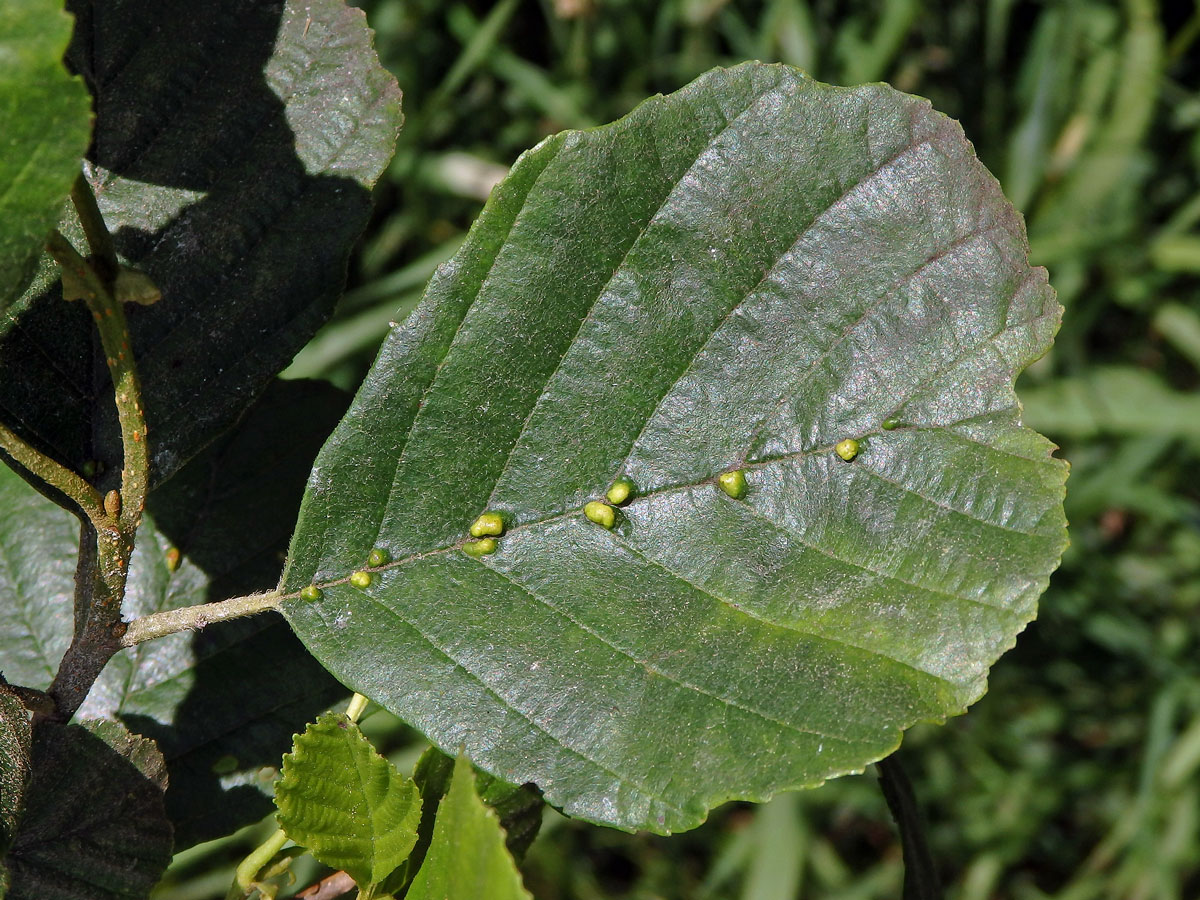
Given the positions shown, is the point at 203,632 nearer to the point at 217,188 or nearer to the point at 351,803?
the point at 351,803

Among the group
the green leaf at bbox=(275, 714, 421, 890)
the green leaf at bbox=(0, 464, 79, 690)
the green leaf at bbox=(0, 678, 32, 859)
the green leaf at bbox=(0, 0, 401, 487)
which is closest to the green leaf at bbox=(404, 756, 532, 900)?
the green leaf at bbox=(275, 714, 421, 890)

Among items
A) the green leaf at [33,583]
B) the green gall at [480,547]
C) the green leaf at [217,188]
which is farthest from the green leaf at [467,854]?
the green leaf at [33,583]

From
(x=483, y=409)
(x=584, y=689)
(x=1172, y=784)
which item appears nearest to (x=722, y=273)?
(x=483, y=409)

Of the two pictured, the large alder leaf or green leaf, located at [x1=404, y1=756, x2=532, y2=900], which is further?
the large alder leaf

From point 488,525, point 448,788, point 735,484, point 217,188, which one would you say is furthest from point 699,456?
point 217,188

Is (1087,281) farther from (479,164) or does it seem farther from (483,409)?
(483,409)

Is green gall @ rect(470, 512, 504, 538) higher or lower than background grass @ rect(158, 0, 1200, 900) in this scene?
higher

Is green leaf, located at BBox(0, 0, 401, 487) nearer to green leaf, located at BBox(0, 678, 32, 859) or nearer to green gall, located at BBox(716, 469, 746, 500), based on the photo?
green leaf, located at BBox(0, 678, 32, 859)

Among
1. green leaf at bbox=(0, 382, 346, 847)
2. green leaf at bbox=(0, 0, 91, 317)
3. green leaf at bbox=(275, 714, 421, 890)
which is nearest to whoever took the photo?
green leaf at bbox=(0, 0, 91, 317)
